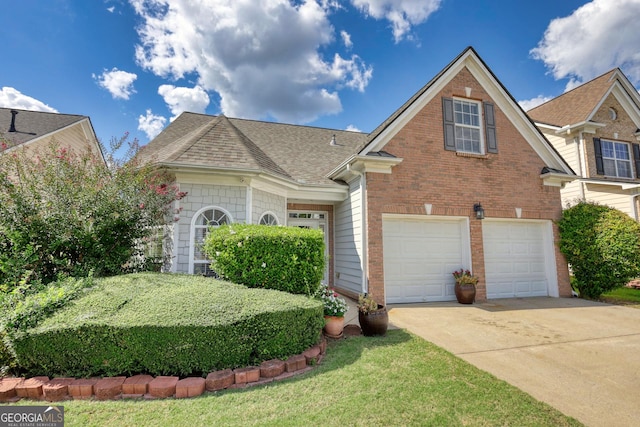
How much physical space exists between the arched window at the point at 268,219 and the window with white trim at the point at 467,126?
20.3ft

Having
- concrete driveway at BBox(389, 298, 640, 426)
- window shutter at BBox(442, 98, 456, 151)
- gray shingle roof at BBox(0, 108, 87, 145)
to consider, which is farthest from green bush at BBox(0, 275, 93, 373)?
gray shingle roof at BBox(0, 108, 87, 145)

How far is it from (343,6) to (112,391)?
11582mm

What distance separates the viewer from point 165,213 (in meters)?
6.57

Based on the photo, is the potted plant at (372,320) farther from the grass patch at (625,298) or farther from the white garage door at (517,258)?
the grass patch at (625,298)

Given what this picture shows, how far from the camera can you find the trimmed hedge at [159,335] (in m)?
3.46

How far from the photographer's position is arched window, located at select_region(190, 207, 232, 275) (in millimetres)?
7227

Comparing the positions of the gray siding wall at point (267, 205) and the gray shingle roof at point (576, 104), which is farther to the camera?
the gray shingle roof at point (576, 104)

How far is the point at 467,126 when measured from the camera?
9.38 metres

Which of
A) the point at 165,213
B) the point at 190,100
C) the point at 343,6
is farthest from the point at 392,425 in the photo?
the point at 190,100

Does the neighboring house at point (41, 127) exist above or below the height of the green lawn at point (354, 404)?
above

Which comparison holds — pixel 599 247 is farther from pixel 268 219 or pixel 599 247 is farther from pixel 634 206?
pixel 268 219

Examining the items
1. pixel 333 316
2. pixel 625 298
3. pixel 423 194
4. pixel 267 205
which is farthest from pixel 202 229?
pixel 625 298

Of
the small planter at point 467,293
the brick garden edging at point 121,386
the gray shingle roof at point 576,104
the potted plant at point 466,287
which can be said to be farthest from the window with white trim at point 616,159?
the brick garden edging at point 121,386
